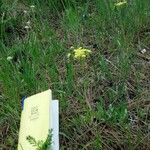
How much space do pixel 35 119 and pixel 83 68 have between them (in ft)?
1.81

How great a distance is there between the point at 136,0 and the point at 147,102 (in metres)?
0.80

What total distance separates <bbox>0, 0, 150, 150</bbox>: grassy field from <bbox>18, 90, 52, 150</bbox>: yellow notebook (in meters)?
0.12

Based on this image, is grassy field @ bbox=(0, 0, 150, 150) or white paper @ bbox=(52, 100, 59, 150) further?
grassy field @ bbox=(0, 0, 150, 150)

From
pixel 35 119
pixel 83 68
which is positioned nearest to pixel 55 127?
pixel 35 119

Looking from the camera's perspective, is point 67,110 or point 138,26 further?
point 138,26

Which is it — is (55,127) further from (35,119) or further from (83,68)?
(83,68)

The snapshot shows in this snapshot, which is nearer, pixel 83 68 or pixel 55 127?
pixel 55 127

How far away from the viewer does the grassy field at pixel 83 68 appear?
1815mm

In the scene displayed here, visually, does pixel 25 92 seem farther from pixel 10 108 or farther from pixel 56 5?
pixel 56 5

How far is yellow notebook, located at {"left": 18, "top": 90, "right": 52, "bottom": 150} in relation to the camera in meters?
1.63

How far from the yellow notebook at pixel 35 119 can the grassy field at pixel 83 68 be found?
0.40 feet

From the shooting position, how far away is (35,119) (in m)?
1.74

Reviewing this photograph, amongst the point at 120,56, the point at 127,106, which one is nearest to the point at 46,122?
the point at 127,106

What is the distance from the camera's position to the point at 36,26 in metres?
2.64
